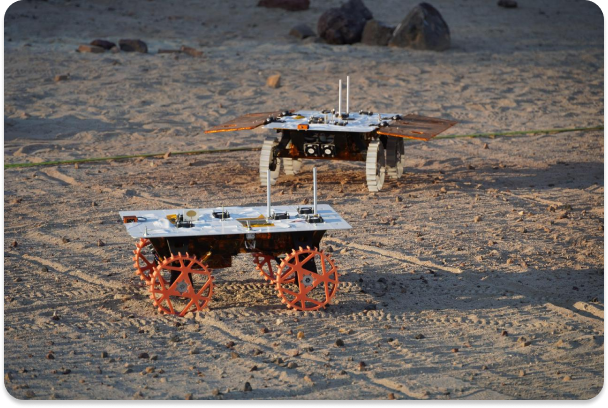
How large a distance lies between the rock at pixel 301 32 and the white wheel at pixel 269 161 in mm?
8879

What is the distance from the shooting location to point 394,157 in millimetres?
10203

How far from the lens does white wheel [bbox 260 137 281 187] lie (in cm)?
1002

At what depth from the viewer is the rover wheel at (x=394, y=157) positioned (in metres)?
10.2

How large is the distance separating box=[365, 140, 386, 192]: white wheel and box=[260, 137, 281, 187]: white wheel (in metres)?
1.09

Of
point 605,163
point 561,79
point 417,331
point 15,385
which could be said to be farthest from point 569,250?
point 561,79

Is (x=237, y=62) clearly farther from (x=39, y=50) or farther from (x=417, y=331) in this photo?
(x=417, y=331)

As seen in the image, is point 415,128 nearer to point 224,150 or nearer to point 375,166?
point 375,166

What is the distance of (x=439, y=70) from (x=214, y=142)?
573cm

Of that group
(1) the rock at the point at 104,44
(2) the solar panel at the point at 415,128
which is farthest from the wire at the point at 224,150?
(1) the rock at the point at 104,44

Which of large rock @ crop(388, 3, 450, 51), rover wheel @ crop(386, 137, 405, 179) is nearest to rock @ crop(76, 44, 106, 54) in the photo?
large rock @ crop(388, 3, 450, 51)

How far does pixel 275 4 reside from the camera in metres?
21.2

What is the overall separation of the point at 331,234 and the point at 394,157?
2.20 m

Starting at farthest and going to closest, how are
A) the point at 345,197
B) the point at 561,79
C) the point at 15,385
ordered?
1. the point at 561,79
2. the point at 345,197
3. the point at 15,385

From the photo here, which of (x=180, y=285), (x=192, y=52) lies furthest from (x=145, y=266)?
(x=192, y=52)
